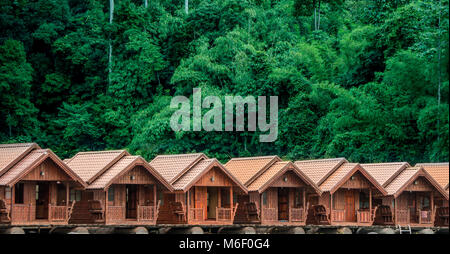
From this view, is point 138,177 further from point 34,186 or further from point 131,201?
point 34,186

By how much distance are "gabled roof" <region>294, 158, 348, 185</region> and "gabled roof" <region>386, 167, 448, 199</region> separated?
9.43ft

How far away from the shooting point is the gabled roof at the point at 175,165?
44000 millimetres

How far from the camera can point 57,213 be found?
1569 inches

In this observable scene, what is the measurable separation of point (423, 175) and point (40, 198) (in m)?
19.8

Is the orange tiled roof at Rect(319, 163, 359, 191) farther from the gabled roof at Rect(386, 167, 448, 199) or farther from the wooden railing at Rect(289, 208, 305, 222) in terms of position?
the gabled roof at Rect(386, 167, 448, 199)

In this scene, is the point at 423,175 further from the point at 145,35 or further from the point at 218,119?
the point at 145,35

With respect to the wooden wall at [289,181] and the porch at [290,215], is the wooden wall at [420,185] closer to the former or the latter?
the porch at [290,215]

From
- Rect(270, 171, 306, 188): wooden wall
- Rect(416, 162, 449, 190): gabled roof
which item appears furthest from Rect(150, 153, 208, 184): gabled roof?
Rect(416, 162, 449, 190): gabled roof

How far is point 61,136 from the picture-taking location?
Answer: 7200 centimetres

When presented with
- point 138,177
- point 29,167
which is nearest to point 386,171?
point 138,177

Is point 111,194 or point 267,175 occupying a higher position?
point 267,175

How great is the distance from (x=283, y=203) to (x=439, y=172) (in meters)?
9.87

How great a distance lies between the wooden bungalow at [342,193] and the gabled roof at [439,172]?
13.6ft

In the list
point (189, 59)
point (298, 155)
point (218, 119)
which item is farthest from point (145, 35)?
point (298, 155)
